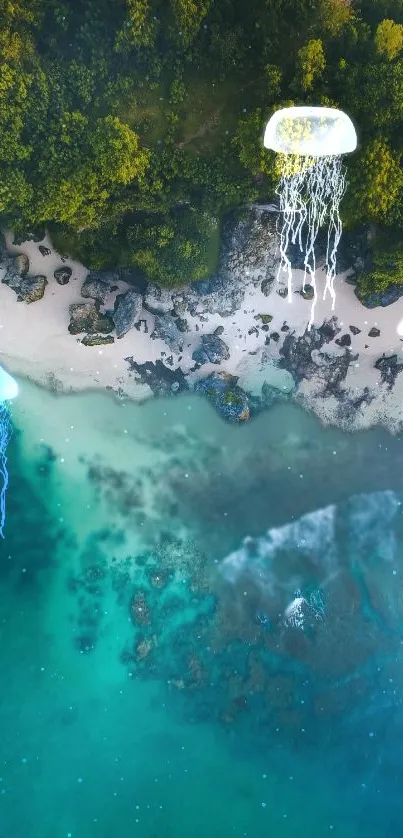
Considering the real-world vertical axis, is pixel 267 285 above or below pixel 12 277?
above

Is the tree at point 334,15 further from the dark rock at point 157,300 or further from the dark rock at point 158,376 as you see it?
the dark rock at point 158,376

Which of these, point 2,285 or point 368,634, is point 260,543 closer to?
point 368,634

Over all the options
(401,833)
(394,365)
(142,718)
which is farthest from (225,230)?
(401,833)

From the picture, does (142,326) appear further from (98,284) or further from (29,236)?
(29,236)

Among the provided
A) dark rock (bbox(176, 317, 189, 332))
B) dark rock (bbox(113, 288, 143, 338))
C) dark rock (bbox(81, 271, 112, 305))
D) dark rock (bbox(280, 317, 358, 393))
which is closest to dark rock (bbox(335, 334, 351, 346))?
dark rock (bbox(280, 317, 358, 393))

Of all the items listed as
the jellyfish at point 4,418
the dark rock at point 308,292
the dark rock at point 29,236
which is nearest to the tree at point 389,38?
the dark rock at point 308,292

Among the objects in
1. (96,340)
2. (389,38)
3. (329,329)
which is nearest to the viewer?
(389,38)

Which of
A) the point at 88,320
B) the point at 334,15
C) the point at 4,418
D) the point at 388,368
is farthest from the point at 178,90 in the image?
the point at 4,418

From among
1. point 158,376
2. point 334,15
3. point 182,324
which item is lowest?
point 158,376

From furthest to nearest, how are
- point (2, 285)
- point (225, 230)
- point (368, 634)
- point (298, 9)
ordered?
point (368, 634), point (2, 285), point (225, 230), point (298, 9)
